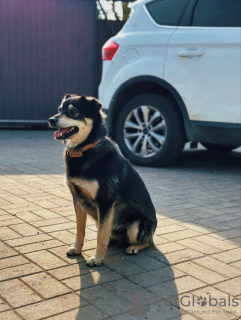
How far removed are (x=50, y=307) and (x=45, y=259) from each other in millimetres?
731

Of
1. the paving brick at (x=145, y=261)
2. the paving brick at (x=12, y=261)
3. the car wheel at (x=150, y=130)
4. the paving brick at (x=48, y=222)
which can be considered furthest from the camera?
the car wheel at (x=150, y=130)

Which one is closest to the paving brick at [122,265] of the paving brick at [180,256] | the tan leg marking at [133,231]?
the tan leg marking at [133,231]

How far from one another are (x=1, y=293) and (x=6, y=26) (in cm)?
895

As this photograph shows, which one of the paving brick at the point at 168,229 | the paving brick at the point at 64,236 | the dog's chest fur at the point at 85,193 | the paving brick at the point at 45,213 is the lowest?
the paving brick at the point at 45,213

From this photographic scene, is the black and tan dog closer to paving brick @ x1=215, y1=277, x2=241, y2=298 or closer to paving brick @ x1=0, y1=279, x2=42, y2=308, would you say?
paving brick @ x1=0, y1=279, x2=42, y2=308

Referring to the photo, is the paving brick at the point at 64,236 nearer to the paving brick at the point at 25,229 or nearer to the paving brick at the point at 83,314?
the paving brick at the point at 25,229

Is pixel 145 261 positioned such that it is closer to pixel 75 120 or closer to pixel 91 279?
pixel 91 279

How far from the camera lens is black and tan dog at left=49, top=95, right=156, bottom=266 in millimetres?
3252

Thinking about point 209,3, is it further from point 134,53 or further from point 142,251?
point 142,251

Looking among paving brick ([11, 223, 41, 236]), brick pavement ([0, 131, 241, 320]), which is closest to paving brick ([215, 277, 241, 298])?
brick pavement ([0, 131, 241, 320])

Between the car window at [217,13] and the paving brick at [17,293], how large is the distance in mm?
4606

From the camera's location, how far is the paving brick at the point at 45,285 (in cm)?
277

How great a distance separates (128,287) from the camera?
9.52ft

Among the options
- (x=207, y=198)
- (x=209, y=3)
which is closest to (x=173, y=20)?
(x=209, y=3)
